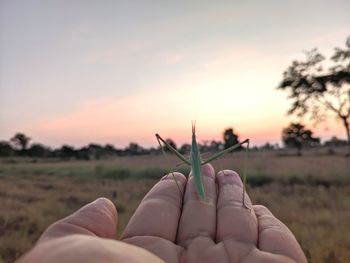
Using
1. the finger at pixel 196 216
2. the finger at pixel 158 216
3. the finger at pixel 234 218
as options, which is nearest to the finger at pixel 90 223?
the finger at pixel 158 216

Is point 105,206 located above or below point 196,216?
above

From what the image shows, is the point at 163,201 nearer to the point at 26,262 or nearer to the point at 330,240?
the point at 26,262

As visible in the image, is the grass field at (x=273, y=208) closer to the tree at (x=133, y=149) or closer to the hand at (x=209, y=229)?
the hand at (x=209, y=229)

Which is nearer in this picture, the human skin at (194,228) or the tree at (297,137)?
the human skin at (194,228)

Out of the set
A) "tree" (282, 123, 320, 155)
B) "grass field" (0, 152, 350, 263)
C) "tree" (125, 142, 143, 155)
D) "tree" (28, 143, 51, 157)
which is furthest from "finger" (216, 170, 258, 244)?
"tree" (28, 143, 51, 157)

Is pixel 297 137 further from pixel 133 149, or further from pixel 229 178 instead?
pixel 229 178

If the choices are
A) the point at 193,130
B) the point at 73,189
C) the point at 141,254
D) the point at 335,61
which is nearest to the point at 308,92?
the point at 335,61

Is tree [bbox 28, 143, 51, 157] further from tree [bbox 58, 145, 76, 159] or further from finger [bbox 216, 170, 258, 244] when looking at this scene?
finger [bbox 216, 170, 258, 244]

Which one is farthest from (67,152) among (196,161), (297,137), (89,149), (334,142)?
(196,161)

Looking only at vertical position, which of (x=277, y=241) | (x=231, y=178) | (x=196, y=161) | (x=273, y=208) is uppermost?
(x=196, y=161)
